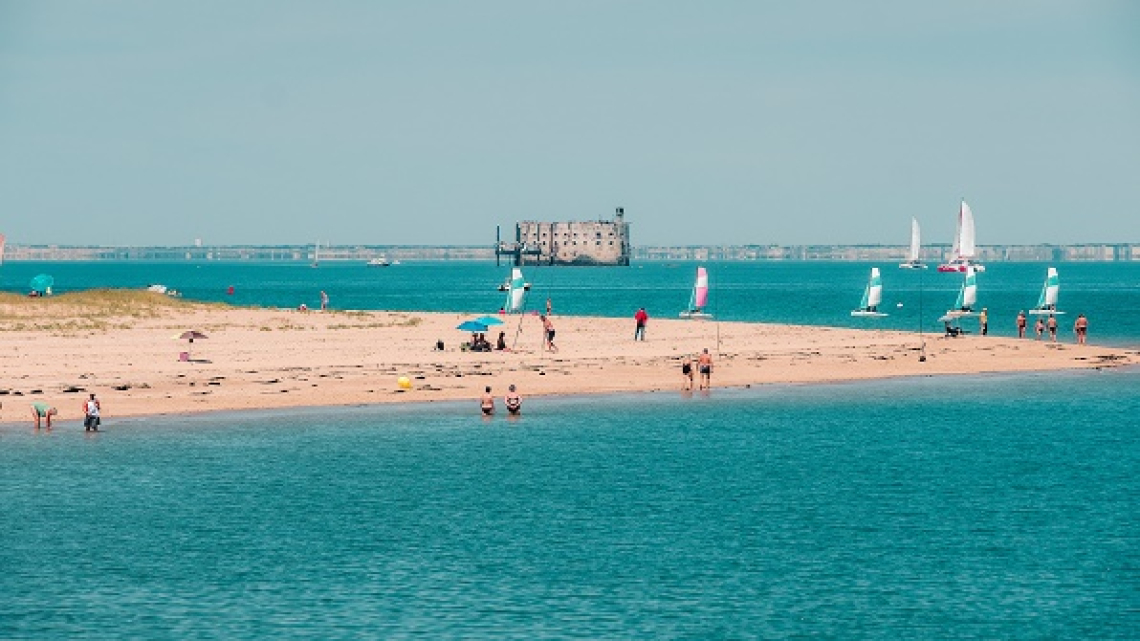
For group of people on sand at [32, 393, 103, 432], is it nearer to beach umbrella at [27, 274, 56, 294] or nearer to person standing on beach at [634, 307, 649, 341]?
person standing on beach at [634, 307, 649, 341]

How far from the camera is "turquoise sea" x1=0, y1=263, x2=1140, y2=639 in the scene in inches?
1174

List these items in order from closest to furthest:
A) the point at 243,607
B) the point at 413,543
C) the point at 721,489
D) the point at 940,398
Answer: the point at 243,607 → the point at 413,543 → the point at 721,489 → the point at 940,398

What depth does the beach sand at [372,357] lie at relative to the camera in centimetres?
6450

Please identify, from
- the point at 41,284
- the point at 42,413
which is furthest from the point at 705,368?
the point at 41,284

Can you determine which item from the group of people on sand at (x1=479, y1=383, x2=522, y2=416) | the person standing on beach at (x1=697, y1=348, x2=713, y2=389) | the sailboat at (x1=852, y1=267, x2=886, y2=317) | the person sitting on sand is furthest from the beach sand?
the sailboat at (x1=852, y1=267, x2=886, y2=317)

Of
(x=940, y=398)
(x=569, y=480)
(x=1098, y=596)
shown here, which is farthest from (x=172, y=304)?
(x=1098, y=596)

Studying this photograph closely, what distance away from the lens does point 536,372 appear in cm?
7394

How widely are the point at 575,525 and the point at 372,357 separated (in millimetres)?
43041

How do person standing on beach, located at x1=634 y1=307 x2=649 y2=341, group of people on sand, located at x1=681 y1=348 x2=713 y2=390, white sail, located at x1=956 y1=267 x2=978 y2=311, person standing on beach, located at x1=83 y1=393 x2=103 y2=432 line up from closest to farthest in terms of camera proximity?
1. person standing on beach, located at x1=83 y1=393 x2=103 y2=432
2. group of people on sand, located at x1=681 y1=348 x2=713 y2=390
3. person standing on beach, located at x1=634 y1=307 x2=649 y2=341
4. white sail, located at x1=956 y1=267 x2=978 y2=311

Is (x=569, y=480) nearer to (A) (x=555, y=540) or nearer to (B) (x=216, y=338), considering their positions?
(A) (x=555, y=540)

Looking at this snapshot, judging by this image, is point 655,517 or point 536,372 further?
point 536,372

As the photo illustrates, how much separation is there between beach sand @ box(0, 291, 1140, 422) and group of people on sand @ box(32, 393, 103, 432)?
0.84m

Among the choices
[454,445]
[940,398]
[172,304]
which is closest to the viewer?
Result: [454,445]

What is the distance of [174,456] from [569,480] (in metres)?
12.0
